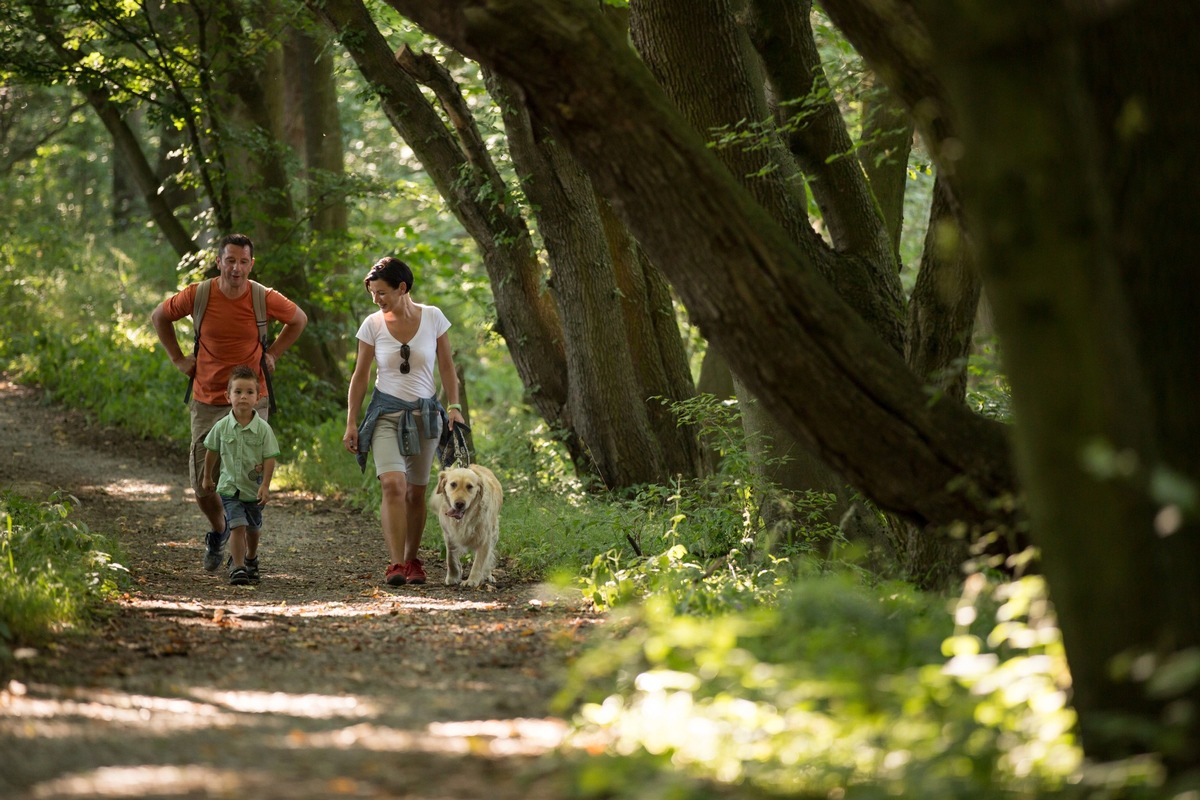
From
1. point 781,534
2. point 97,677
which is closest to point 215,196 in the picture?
point 781,534

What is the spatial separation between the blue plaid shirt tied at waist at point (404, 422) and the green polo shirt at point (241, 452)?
66cm

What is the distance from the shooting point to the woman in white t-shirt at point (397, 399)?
9.02m

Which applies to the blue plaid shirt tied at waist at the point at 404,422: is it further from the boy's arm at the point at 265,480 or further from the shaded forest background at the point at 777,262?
the shaded forest background at the point at 777,262

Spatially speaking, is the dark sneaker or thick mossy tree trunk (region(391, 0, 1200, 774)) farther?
the dark sneaker

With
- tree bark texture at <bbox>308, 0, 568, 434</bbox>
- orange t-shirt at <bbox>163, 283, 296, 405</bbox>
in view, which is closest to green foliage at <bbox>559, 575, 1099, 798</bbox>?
orange t-shirt at <bbox>163, 283, 296, 405</bbox>

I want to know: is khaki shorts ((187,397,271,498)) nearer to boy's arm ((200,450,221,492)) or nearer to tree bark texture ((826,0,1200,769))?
boy's arm ((200,450,221,492))

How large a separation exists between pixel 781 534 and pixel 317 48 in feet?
44.7

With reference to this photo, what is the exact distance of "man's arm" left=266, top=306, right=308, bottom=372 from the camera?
955 centimetres

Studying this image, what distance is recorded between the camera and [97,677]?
17.6 ft

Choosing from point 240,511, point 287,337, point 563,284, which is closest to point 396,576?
point 240,511

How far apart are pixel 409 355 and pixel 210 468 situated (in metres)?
1.71

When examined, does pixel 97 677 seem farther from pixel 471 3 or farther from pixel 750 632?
pixel 471 3

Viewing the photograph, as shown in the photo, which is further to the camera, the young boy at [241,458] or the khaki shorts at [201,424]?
the khaki shorts at [201,424]

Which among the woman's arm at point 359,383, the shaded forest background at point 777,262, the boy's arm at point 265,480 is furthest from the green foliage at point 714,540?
the boy's arm at point 265,480
